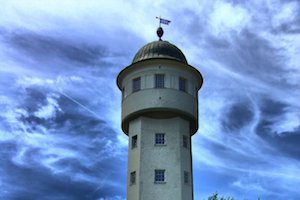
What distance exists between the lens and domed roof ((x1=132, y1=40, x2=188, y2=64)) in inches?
1619

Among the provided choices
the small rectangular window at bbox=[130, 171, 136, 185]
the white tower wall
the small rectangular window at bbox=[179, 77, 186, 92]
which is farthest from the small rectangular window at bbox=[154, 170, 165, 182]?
the small rectangular window at bbox=[179, 77, 186, 92]

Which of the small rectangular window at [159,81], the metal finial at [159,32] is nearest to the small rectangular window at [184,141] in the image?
the small rectangular window at [159,81]

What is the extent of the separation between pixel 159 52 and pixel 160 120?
7249 millimetres

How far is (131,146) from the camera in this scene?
38875 mm

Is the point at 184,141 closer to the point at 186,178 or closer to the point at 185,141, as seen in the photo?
the point at 185,141

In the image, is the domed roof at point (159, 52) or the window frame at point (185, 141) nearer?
the window frame at point (185, 141)

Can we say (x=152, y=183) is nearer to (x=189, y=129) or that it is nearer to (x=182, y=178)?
(x=182, y=178)

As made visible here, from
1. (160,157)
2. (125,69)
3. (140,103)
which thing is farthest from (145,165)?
(125,69)

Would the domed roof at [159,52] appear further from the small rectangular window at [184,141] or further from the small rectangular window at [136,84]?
the small rectangular window at [184,141]

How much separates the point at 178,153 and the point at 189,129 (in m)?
3.58

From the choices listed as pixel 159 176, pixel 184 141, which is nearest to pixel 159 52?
pixel 184 141

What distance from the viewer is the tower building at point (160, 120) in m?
36.2

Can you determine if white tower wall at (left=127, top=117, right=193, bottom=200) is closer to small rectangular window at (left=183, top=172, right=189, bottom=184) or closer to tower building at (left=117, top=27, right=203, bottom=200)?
tower building at (left=117, top=27, right=203, bottom=200)

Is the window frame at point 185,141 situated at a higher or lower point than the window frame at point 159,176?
higher
